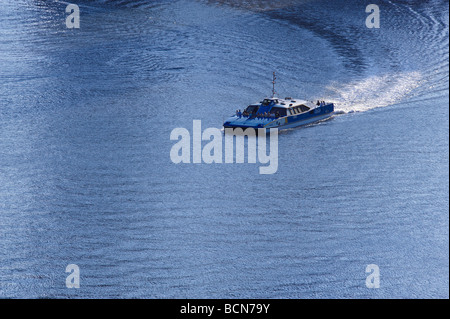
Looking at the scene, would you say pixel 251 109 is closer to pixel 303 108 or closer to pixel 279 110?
pixel 279 110

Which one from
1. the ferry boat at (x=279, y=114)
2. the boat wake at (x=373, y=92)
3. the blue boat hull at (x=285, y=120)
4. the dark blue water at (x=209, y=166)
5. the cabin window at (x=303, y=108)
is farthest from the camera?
the boat wake at (x=373, y=92)

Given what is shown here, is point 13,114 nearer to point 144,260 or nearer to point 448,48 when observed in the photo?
point 144,260

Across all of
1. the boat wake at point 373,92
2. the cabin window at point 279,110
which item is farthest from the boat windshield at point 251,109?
the boat wake at point 373,92

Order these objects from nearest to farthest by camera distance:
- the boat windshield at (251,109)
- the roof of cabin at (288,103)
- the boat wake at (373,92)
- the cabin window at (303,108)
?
1. the boat windshield at (251,109)
2. the roof of cabin at (288,103)
3. the cabin window at (303,108)
4. the boat wake at (373,92)

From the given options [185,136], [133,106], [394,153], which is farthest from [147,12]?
[394,153]

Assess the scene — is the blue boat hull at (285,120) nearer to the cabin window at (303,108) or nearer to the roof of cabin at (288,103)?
the cabin window at (303,108)

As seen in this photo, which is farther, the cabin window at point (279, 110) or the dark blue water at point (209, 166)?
the cabin window at point (279, 110)
